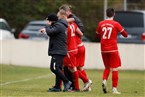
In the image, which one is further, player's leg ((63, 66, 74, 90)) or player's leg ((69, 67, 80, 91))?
player's leg ((63, 66, 74, 90))

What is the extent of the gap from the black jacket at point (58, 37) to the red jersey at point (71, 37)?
45 centimetres

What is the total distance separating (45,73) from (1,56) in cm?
307

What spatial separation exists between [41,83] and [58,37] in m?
4.24

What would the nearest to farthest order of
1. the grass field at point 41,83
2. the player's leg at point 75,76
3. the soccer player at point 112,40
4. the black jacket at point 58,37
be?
the grass field at point 41,83 < the black jacket at point 58,37 < the soccer player at point 112,40 < the player's leg at point 75,76

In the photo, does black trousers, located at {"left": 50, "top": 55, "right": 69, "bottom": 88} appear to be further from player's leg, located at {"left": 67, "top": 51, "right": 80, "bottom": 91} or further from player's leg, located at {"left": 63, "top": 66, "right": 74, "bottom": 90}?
player's leg, located at {"left": 63, "top": 66, "right": 74, "bottom": 90}

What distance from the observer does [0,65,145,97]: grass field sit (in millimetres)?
14587

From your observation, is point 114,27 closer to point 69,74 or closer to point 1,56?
point 69,74

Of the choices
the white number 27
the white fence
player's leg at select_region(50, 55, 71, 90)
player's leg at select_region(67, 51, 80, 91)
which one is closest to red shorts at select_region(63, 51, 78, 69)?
player's leg at select_region(67, 51, 80, 91)

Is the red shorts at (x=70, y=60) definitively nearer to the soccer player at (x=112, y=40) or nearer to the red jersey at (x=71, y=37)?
the red jersey at (x=71, y=37)

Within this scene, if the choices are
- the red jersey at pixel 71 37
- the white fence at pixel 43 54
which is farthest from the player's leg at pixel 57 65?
the white fence at pixel 43 54

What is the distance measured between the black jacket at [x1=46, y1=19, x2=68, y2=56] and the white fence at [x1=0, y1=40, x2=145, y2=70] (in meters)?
10.8

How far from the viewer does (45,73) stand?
2386 centimetres

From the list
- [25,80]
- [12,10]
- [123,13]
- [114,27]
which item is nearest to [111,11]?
[114,27]

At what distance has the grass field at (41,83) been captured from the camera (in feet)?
47.9
